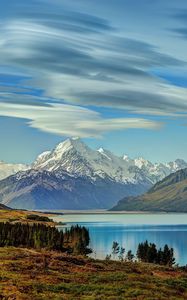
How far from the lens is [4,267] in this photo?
9012 cm

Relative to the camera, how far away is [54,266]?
3799 inches

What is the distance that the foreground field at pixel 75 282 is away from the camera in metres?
69.3

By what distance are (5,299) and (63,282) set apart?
1891cm

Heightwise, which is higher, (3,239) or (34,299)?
(3,239)

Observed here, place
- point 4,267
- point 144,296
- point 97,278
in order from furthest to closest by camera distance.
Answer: point 4,267 < point 97,278 < point 144,296

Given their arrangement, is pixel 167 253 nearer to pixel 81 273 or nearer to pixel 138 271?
pixel 138 271

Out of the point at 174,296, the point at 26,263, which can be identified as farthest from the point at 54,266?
the point at 174,296

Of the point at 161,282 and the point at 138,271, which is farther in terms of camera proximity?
the point at 138,271

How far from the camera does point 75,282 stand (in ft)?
263

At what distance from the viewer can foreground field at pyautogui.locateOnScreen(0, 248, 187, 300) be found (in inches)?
2729

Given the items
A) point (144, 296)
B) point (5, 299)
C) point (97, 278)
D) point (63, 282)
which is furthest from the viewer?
point (97, 278)

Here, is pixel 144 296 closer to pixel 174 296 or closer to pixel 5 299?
pixel 174 296

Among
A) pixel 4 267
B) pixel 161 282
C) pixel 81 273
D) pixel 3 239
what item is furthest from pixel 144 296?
pixel 3 239

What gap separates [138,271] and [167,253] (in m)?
84.2
